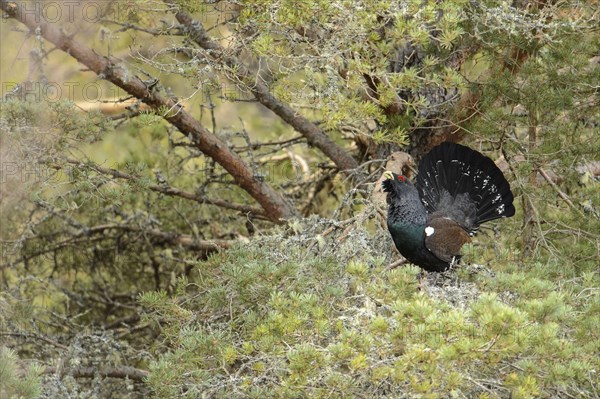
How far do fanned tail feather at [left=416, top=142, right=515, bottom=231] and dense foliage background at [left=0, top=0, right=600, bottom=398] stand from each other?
0.15 m

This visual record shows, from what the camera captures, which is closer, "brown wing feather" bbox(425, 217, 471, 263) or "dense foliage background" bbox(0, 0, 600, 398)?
"dense foliage background" bbox(0, 0, 600, 398)

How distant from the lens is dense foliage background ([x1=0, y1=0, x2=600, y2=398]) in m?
3.51

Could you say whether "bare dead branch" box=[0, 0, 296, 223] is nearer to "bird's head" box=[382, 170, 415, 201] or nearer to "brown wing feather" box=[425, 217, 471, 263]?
"bird's head" box=[382, 170, 415, 201]

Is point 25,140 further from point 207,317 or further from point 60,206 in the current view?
point 207,317

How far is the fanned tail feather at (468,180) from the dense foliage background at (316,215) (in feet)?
0.50

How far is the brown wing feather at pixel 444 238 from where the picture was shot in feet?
17.5

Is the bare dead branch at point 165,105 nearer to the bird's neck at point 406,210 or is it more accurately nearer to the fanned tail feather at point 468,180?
the bird's neck at point 406,210

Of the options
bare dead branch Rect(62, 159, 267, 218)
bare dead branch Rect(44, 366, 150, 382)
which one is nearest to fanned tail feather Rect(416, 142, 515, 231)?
bare dead branch Rect(62, 159, 267, 218)

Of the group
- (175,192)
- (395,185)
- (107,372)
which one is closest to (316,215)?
(395,185)

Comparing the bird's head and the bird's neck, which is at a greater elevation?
the bird's head

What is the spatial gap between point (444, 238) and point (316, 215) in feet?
2.80

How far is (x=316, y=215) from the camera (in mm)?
5137

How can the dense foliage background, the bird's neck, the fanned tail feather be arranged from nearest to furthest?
the dense foliage background
the bird's neck
the fanned tail feather

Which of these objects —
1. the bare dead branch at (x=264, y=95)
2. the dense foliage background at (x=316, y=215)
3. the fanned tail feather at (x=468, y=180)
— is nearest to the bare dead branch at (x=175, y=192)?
the dense foliage background at (x=316, y=215)
